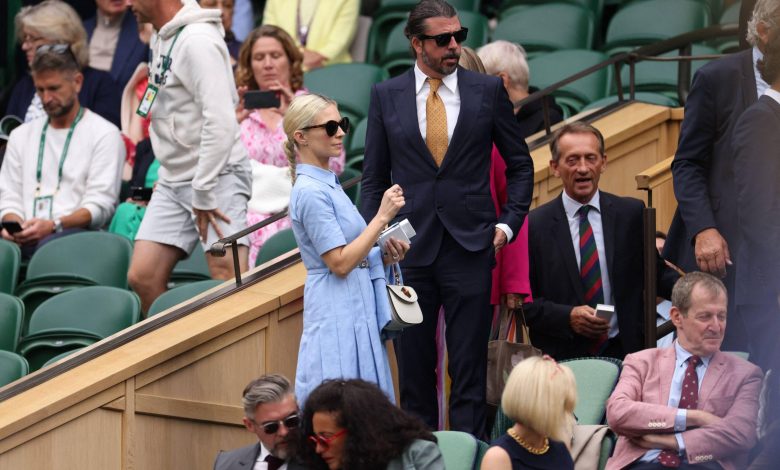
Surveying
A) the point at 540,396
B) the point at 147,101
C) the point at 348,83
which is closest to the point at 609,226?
the point at 540,396

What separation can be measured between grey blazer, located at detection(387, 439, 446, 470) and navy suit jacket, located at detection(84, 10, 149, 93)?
5610mm

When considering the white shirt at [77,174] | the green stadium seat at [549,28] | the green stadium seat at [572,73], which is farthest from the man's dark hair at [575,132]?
the green stadium seat at [549,28]

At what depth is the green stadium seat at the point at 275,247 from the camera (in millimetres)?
8117

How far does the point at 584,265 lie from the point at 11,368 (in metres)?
2.49

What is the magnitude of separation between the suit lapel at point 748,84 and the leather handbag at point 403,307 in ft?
Answer: 4.76

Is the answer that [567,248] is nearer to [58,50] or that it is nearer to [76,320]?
[76,320]

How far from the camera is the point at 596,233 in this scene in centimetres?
702

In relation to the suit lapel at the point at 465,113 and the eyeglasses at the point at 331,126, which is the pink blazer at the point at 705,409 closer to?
the suit lapel at the point at 465,113

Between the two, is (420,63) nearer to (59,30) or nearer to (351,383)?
(351,383)

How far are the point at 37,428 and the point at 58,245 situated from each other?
8.47 ft

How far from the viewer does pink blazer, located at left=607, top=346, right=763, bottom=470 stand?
5.78 meters

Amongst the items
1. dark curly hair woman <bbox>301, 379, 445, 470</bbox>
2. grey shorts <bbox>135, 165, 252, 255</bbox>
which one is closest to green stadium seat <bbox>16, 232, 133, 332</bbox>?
grey shorts <bbox>135, 165, 252, 255</bbox>

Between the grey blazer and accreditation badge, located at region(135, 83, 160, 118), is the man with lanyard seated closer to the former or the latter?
accreditation badge, located at region(135, 83, 160, 118)

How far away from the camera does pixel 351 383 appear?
18.3 ft
